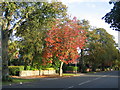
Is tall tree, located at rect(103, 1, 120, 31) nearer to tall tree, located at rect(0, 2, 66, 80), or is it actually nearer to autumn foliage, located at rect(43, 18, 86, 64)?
tall tree, located at rect(0, 2, 66, 80)

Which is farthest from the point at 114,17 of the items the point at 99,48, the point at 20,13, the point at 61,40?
the point at 99,48

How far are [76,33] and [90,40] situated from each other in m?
23.3

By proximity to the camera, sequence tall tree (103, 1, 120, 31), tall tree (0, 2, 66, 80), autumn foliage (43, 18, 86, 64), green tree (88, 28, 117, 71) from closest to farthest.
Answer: tall tree (103, 1, 120, 31) → tall tree (0, 2, 66, 80) → autumn foliage (43, 18, 86, 64) → green tree (88, 28, 117, 71)

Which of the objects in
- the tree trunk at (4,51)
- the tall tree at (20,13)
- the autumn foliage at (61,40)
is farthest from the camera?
the autumn foliage at (61,40)

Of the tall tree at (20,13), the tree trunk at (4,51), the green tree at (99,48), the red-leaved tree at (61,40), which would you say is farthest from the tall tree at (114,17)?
the green tree at (99,48)

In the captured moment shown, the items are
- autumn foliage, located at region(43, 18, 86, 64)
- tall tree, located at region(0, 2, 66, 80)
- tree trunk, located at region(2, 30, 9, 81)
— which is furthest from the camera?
autumn foliage, located at region(43, 18, 86, 64)

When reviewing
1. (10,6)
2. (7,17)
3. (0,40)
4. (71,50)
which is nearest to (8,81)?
(0,40)

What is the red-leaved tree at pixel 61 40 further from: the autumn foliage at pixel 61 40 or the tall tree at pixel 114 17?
the tall tree at pixel 114 17

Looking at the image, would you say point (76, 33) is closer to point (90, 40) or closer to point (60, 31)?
point (60, 31)

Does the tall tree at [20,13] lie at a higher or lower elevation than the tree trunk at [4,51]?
higher

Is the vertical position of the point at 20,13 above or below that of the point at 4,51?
above

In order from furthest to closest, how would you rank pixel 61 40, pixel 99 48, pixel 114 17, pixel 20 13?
pixel 99 48
pixel 61 40
pixel 20 13
pixel 114 17

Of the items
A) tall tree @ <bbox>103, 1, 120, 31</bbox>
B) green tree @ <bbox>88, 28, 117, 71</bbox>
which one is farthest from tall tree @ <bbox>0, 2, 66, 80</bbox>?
green tree @ <bbox>88, 28, 117, 71</bbox>

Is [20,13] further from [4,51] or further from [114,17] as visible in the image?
[114,17]
